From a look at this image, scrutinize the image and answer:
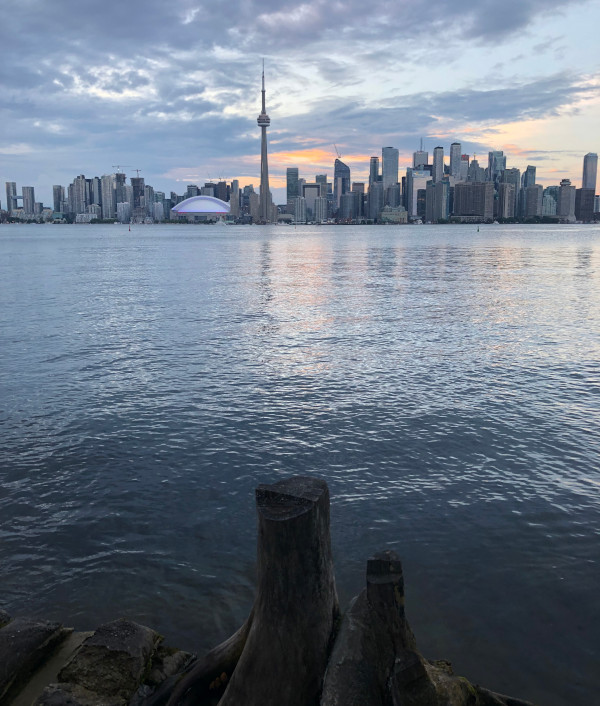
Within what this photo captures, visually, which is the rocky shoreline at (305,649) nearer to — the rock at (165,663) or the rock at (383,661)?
the rock at (383,661)

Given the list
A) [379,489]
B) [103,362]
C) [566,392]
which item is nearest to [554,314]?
[566,392]

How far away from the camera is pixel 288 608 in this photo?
Result: 5363mm

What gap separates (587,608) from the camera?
9078 millimetres

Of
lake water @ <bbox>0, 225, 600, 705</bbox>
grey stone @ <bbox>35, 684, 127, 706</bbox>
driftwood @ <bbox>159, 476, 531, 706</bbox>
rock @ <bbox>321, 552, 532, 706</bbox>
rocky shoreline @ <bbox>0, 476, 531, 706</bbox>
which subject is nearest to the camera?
rock @ <bbox>321, 552, 532, 706</bbox>

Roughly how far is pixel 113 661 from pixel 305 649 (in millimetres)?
2047

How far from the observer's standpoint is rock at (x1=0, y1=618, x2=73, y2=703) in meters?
6.27

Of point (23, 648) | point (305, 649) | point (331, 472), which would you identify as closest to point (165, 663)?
point (23, 648)

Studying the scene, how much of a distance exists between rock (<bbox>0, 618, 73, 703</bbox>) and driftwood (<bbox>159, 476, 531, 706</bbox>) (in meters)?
2.18

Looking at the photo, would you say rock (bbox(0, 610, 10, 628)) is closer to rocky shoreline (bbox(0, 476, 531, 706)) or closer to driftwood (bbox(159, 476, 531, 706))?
rocky shoreline (bbox(0, 476, 531, 706))

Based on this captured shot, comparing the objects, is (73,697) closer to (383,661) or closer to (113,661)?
(113,661)

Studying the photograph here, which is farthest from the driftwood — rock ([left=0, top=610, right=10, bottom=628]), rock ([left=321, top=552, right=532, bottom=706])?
rock ([left=0, top=610, right=10, bottom=628])

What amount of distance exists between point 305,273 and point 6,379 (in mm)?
49338

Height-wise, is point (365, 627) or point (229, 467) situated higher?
point (365, 627)

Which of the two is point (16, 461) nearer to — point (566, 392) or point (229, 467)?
point (229, 467)
